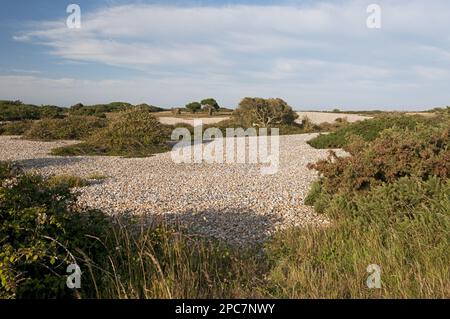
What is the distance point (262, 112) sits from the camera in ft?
119

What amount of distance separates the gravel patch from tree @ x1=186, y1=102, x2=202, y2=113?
41458 millimetres

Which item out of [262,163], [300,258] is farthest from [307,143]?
[300,258]

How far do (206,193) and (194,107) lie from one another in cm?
4876

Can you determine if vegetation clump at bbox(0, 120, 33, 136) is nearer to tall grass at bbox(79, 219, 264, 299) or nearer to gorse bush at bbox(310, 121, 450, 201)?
gorse bush at bbox(310, 121, 450, 201)

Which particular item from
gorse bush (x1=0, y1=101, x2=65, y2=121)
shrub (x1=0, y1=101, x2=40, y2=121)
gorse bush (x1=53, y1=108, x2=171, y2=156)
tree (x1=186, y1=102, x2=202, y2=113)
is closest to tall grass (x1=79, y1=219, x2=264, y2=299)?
gorse bush (x1=53, y1=108, x2=171, y2=156)

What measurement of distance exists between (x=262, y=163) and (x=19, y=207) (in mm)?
11477

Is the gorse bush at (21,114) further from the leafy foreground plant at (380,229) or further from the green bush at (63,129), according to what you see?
the leafy foreground plant at (380,229)

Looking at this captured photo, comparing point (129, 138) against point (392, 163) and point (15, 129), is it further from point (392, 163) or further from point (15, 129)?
point (392, 163)

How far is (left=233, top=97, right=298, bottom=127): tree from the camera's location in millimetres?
35875

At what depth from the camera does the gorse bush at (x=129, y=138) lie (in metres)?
19.3

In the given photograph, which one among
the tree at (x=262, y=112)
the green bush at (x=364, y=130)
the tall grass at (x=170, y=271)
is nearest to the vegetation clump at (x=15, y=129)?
the tree at (x=262, y=112)

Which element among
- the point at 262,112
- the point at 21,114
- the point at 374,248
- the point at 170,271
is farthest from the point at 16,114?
the point at 374,248

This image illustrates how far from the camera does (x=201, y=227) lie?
6656 millimetres
